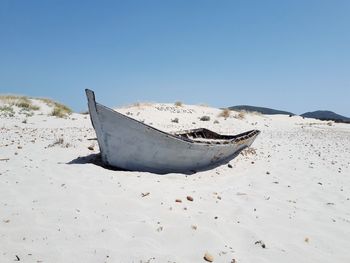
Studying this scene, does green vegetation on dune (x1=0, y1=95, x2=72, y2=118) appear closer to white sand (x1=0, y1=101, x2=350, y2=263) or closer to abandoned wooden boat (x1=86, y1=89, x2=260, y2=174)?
white sand (x1=0, y1=101, x2=350, y2=263)

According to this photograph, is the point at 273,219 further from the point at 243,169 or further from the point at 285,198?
the point at 243,169

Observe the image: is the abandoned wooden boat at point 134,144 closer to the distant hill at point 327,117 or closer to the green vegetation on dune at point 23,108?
the green vegetation on dune at point 23,108

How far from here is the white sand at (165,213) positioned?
3584 millimetres

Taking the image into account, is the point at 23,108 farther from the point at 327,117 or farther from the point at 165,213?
the point at 327,117

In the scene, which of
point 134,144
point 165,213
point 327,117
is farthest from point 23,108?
point 327,117

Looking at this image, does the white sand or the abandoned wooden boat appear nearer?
the white sand

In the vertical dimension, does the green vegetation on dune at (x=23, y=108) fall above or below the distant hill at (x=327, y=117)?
below

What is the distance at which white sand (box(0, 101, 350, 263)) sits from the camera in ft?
11.8

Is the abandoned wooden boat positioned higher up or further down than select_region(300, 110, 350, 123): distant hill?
further down

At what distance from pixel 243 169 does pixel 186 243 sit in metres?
4.35

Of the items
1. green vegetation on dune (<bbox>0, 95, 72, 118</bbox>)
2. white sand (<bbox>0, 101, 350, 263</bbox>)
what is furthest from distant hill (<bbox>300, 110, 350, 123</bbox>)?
white sand (<bbox>0, 101, 350, 263</bbox>)

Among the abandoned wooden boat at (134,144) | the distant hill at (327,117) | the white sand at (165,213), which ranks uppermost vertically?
the distant hill at (327,117)

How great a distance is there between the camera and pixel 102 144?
21.7 ft

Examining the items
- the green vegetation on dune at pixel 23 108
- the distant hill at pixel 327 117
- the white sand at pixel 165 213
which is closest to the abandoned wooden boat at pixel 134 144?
the white sand at pixel 165 213
